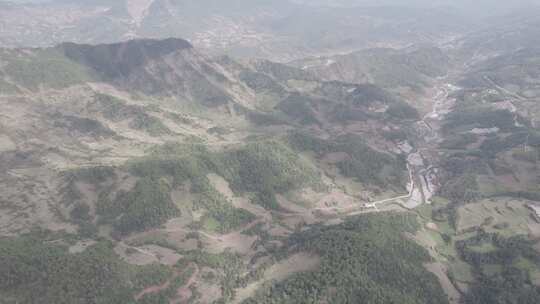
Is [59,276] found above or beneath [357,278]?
above

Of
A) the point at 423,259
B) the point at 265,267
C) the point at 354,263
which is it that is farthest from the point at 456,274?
the point at 265,267

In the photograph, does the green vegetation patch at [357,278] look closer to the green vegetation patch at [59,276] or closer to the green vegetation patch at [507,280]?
the green vegetation patch at [507,280]

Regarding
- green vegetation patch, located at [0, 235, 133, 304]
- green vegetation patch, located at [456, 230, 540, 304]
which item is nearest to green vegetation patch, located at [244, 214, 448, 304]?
green vegetation patch, located at [456, 230, 540, 304]

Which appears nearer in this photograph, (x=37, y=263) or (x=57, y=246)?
(x=37, y=263)

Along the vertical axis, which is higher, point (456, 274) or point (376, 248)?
point (376, 248)

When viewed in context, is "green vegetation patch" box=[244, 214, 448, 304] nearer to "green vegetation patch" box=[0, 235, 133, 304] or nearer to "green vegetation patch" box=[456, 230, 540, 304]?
"green vegetation patch" box=[456, 230, 540, 304]

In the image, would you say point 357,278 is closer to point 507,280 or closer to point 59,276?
point 507,280

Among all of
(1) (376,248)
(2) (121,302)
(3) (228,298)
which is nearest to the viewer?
(2) (121,302)

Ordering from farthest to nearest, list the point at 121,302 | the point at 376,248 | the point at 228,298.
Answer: the point at 376,248, the point at 228,298, the point at 121,302

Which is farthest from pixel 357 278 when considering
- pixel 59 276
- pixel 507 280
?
pixel 59 276

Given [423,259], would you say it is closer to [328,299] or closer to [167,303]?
[328,299]

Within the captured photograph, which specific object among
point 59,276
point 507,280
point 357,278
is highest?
point 59,276
